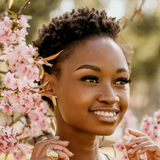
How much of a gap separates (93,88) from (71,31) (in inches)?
17.2

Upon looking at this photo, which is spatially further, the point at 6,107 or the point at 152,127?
the point at 152,127

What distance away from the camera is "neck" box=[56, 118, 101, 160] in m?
1.51

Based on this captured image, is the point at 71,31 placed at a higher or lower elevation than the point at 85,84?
higher

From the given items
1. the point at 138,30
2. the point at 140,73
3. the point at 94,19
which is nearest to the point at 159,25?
the point at 138,30

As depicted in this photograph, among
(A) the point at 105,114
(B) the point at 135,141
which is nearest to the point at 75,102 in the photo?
(A) the point at 105,114

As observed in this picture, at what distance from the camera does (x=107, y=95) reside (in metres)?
1.33

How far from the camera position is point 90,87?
137 cm

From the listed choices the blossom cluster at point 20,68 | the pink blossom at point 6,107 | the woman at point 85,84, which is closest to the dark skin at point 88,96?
the woman at point 85,84

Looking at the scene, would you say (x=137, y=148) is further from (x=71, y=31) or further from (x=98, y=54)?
(x=71, y=31)

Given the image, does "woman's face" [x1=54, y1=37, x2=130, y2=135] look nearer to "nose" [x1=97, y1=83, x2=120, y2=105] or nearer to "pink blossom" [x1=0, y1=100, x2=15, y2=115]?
"nose" [x1=97, y1=83, x2=120, y2=105]

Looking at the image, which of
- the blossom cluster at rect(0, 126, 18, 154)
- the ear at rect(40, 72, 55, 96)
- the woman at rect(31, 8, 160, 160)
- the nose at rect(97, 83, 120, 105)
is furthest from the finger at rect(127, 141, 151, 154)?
the blossom cluster at rect(0, 126, 18, 154)

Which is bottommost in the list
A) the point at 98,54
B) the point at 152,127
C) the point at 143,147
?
the point at 143,147

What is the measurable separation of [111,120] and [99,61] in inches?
14.1

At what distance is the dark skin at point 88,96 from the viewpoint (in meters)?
1.33
